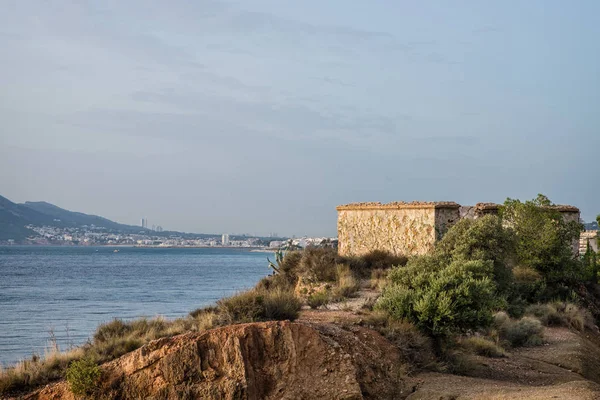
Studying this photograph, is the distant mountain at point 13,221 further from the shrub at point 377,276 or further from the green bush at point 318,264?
the shrub at point 377,276

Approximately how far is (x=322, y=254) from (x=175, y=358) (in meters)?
17.4

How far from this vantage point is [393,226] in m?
29.7

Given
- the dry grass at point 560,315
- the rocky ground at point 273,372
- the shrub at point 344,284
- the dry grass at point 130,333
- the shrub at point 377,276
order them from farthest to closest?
the shrub at point 377,276 → the shrub at point 344,284 → the dry grass at point 560,315 → the dry grass at point 130,333 → the rocky ground at point 273,372

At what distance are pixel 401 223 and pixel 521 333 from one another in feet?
36.0

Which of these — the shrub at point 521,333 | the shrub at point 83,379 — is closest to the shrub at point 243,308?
the shrub at point 83,379

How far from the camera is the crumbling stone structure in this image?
89.9ft

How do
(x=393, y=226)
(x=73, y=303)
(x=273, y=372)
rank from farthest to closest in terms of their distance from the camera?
1. (x=73, y=303)
2. (x=393, y=226)
3. (x=273, y=372)

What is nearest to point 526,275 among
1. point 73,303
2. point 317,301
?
point 317,301

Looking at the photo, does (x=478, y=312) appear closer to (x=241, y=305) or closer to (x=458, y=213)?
(x=241, y=305)

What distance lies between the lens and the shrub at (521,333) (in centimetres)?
1861

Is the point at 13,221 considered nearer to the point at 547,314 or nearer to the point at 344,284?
the point at 344,284

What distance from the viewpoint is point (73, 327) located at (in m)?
26.8

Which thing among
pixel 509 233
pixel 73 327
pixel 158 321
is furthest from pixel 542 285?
pixel 73 327

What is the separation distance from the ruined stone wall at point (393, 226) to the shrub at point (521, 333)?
7.81 meters
